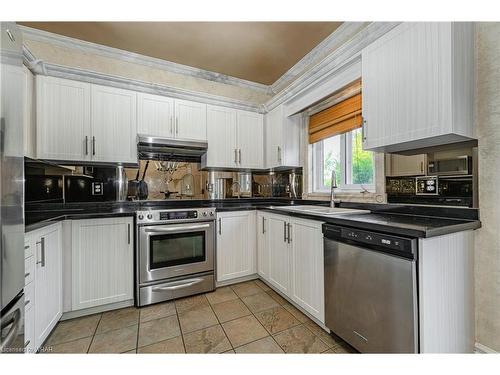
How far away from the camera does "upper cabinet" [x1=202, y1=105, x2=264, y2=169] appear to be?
2.85m

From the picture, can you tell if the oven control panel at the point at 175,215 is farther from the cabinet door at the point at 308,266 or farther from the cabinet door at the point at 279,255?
the cabinet door at the point at 308,266

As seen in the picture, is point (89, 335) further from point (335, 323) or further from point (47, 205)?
point (335, 323)

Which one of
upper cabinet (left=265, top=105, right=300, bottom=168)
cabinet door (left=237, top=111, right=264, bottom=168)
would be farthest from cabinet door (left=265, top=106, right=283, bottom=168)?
cabinet door (left=237, top=111, right=264, bottom=168)

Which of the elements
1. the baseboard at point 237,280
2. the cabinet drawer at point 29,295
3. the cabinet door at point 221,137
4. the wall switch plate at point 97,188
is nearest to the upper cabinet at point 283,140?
the cabinet door at point 221,137

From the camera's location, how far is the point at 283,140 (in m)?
2.82

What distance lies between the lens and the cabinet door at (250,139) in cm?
304

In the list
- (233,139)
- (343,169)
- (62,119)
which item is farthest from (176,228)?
(343,169)

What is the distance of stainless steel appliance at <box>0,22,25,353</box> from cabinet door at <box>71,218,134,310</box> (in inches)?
48.6

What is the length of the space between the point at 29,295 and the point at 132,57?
103 inches

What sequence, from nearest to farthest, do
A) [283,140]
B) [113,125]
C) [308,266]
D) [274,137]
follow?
[308,266], [113,125], [283,140], [274,137]

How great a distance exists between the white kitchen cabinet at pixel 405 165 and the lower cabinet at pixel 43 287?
2.53 meters

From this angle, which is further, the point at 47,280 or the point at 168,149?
the point at 168,149

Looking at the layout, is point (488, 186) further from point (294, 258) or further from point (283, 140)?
point (283, 140)

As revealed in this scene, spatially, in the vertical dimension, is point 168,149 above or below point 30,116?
below
